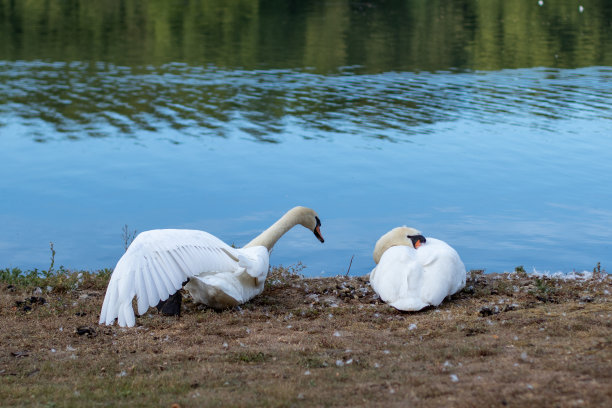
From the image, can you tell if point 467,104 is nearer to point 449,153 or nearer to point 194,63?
point 449,153

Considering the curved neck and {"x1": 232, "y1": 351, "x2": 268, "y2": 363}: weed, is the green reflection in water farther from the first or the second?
{"x1": 232, "y1": 351, "x2": 268, "y2": 363}: weed

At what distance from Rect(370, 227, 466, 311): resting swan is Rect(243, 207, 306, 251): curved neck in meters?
1.64

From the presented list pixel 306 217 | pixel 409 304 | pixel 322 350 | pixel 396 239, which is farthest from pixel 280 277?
pixel 322 350

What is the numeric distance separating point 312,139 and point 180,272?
1648cm

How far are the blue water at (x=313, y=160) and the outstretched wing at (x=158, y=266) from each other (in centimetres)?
441

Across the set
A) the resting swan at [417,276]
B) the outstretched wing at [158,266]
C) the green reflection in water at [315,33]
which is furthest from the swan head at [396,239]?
the green reflection in water at [315,33]

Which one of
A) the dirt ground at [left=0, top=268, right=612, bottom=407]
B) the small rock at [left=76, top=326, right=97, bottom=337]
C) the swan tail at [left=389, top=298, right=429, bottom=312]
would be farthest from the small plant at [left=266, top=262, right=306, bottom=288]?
the small rock at [left=76, top=326, right=97, bottom=337]

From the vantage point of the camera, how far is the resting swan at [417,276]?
9.77 metres

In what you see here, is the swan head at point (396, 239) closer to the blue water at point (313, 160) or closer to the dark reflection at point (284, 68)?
the blue water at point (313, 160)

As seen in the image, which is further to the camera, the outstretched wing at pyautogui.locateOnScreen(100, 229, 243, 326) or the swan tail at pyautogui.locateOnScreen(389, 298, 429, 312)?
the swan tail at pyautogui.locateOnScreen(389, 298, 429, 312)

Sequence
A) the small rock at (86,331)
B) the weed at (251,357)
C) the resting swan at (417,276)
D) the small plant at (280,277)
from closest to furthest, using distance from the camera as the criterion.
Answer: the weed at (251,357) → the small rock at (86,331) → the resting swan at (417,276) → the small plant at (280,277)

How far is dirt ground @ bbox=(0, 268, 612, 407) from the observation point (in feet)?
20.2

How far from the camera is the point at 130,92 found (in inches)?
1230

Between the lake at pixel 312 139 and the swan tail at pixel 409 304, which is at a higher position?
the lake at pixel 312 139
